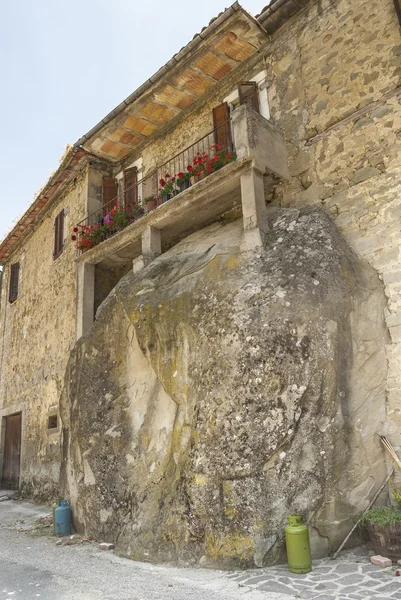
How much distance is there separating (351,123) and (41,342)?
31.8 ft

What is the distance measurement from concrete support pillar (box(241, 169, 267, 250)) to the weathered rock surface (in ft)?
0.66

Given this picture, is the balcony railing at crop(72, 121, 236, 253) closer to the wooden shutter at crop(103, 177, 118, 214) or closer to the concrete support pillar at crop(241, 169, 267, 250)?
the wooden shutter at crop(103, 177, 118, 214)

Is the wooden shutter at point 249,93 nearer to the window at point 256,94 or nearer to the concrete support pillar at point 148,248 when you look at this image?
the window at point 256,94

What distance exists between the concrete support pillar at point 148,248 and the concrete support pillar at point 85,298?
6.66 feet

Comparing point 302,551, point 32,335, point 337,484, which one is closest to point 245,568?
point 302,551

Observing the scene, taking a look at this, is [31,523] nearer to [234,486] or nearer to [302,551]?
[234,486]

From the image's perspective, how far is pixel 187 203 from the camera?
28.4 feet

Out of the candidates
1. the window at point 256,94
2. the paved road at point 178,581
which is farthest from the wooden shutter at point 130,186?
the paved road at point 178,581

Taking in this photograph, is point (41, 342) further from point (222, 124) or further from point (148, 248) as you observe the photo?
point (222, 124)

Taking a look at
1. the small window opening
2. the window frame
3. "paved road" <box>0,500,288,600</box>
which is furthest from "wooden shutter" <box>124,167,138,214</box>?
"paved road" <box>0,500,288,600</box>

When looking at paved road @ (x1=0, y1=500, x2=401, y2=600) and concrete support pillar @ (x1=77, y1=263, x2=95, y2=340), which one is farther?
concrete support pillar @ (x1=77, y1=263, x2=95, y2=340)

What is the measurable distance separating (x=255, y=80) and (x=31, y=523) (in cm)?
927

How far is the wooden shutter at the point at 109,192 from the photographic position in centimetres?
1203

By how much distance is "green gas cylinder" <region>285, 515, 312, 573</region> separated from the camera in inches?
191
